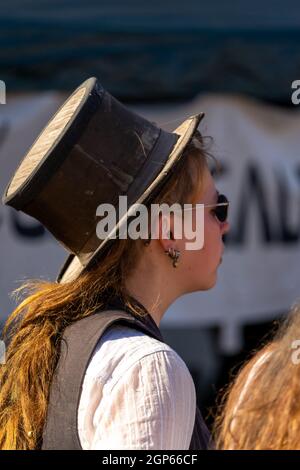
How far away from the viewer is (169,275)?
176cm

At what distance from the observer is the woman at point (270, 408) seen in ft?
4.28

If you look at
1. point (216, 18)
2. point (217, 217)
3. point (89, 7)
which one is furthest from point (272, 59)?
point (217, 217)

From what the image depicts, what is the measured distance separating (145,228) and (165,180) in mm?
104

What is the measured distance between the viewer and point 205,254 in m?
1.79

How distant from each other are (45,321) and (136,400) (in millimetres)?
298

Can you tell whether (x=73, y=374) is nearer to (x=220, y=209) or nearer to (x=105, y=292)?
(x=105, y=292)

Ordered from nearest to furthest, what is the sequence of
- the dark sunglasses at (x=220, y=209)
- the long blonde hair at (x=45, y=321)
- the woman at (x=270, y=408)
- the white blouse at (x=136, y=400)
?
the woman at (x=270, y=408), the white blouse at (x=136, y=400), the long blonde hair at (x=45, y=321), the dark sunglasses at (x=220, y=209)

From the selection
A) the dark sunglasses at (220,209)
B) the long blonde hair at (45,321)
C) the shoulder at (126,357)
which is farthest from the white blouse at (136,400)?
the dark sunglasses at (220,209)

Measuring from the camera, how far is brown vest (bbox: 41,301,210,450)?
151 centimetres

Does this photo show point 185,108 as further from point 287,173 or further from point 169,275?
point 169,275

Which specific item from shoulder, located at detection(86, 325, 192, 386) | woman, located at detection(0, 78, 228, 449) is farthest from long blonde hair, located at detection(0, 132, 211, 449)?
shoulder, located at detection(86, 325, 192, 386)

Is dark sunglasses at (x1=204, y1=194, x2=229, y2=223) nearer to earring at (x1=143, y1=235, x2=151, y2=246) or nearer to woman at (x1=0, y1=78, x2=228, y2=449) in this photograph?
woman at (x1=0, y1=78, x2=228, y2=449)

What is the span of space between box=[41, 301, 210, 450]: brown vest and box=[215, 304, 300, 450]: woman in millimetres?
226

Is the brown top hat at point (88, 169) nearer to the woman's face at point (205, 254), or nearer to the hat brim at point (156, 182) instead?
the hat brim at point (156, 182)
